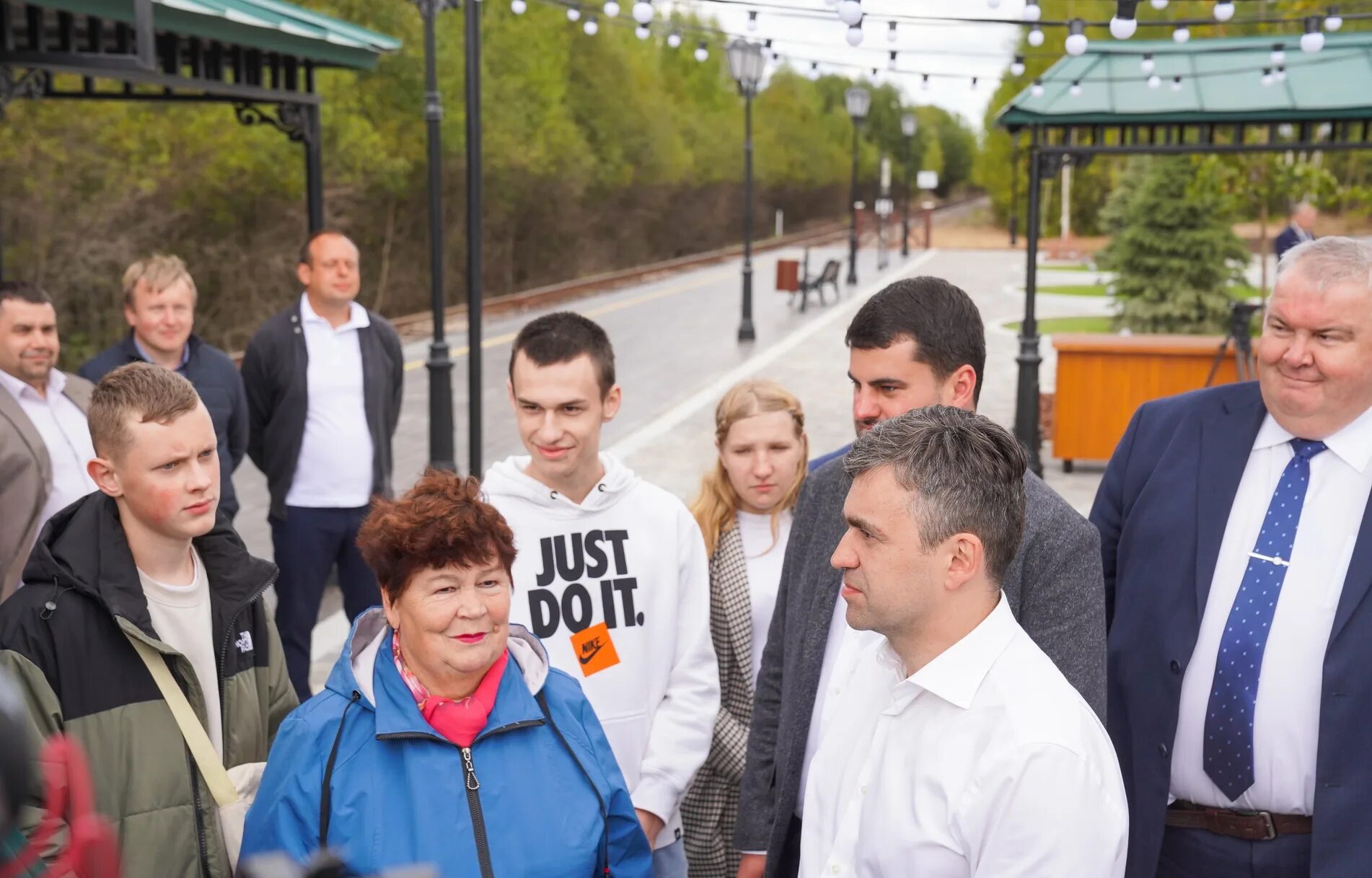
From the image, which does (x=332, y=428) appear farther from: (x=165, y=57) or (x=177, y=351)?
(x=165, y=57)

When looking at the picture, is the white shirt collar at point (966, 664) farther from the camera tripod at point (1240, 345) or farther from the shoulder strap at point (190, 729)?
the camera tripod at point (1240, 345)

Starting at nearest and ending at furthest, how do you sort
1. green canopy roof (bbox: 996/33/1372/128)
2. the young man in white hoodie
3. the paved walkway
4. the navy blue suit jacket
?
the navy blue suit jacket, the young man in white hoodie, green canopy roof (bbox: 996/33/1372/128), the paved walkway

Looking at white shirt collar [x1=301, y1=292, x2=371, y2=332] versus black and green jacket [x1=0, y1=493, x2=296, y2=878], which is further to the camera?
white shirt collar [x1=301, y1=292, x2=371, y2=332]

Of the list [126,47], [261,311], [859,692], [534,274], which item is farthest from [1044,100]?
[534,274]

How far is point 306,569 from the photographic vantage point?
5828 mm

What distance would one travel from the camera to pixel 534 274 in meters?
35.5

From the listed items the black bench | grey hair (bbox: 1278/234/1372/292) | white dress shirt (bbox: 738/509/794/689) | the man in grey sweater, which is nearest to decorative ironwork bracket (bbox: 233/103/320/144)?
white dress shirt (bbox: 738/509/794/689)

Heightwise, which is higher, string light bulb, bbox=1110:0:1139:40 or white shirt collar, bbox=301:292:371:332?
string light bulb, bbox=1110:0:1139:40

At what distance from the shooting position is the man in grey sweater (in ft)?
8.25

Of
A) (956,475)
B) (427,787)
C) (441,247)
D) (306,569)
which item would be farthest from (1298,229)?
(427,787)

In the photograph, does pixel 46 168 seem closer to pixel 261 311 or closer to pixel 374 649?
pixel 261 311

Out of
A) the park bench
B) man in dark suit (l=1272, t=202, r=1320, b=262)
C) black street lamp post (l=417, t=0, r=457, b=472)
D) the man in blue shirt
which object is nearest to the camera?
the man in blue shirt

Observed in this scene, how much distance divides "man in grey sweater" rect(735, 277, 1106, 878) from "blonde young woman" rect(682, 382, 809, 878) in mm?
660

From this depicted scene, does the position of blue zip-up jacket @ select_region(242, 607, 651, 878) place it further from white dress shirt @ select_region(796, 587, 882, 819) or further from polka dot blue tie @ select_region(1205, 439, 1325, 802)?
polka dot blue tie @ select_region(1205, 439, 1325, 802)
